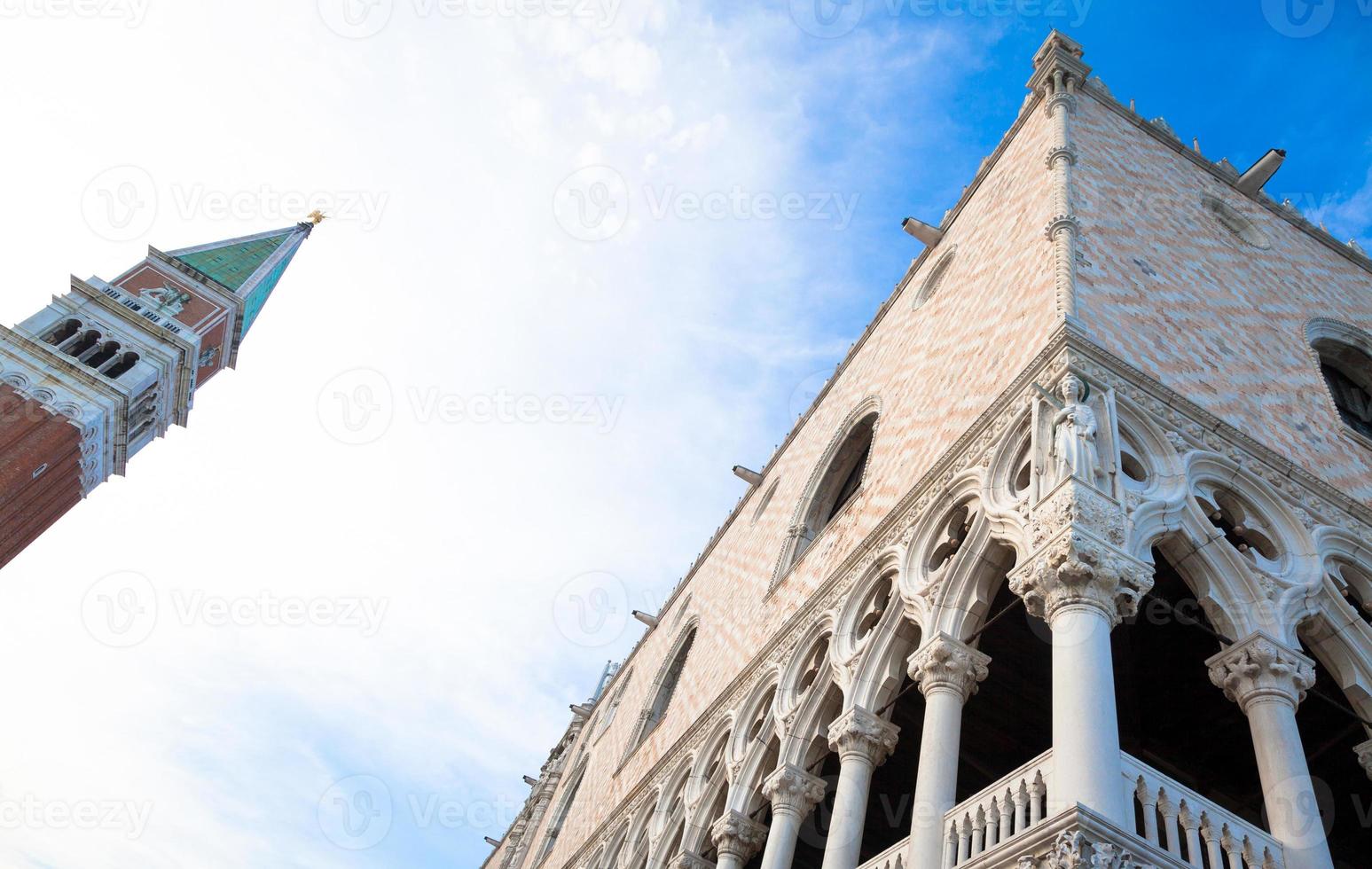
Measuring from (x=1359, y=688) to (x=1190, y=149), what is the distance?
28.2ft

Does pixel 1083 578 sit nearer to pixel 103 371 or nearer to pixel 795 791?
pixel 795 791

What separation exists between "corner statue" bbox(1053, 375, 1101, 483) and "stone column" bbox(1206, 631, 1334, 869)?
158 cm

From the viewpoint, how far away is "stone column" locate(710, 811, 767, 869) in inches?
397

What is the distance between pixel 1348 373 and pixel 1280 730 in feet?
25.2

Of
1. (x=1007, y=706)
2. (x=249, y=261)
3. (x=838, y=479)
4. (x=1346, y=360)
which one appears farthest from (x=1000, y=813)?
(x=249, y=261)

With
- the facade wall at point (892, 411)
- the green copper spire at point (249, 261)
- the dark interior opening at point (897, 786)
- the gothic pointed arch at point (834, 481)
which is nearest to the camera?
the facade wall at point (892, 411)

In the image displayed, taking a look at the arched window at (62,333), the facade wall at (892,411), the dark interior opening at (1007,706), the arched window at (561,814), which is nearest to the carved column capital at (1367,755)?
the dark interior opening at (1007,706)

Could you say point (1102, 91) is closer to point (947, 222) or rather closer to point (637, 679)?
point (947, 222)

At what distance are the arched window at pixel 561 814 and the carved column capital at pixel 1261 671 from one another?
51.4ft

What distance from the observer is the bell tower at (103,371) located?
1214 inches

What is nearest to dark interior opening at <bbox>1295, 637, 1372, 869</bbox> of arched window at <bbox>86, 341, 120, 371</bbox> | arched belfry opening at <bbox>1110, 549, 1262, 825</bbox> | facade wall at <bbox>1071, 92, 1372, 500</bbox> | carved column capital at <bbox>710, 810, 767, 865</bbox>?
arched belfry opening at <bbox>1110, 549, 1262, 825</bbox>

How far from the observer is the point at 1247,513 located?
8562 millimetres

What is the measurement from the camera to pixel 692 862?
1096cm

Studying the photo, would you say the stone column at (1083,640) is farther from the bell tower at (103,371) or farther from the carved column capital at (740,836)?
the bell tower at (103,371)
